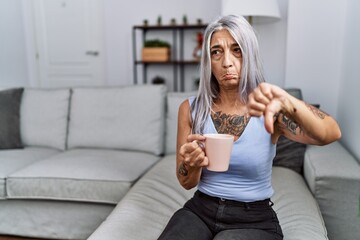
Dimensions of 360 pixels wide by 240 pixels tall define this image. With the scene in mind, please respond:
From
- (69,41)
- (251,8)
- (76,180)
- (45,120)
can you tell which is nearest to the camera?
(76,180)

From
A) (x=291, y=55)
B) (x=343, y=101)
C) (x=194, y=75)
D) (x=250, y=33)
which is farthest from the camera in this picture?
(x=194, y=75)

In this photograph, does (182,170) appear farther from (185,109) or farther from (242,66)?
(242,66)

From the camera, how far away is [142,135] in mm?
2303

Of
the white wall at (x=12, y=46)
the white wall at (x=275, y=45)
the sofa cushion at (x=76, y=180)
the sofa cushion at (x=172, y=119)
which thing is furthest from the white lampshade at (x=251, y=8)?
the white wall at (x=12, y=46)

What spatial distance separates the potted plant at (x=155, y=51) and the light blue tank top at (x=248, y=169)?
8.68 feet

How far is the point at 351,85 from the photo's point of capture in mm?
1996

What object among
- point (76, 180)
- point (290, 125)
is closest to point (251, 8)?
point (290, 125)

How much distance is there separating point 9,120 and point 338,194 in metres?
2.12

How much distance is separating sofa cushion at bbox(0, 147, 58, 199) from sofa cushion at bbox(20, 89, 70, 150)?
0.07 metres

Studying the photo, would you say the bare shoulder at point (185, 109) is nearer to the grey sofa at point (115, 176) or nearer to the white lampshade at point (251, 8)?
the grey sofa at point (115, 176)

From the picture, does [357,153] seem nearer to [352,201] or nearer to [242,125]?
[352,201]

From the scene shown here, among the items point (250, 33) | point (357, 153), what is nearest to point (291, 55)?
point (357, 153)

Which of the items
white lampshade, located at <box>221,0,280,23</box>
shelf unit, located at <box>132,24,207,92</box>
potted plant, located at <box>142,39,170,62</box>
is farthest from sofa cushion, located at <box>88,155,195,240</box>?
shelf unit, located at <box>132,24,207,92</box>

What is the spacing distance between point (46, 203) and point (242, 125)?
4.41 ft
